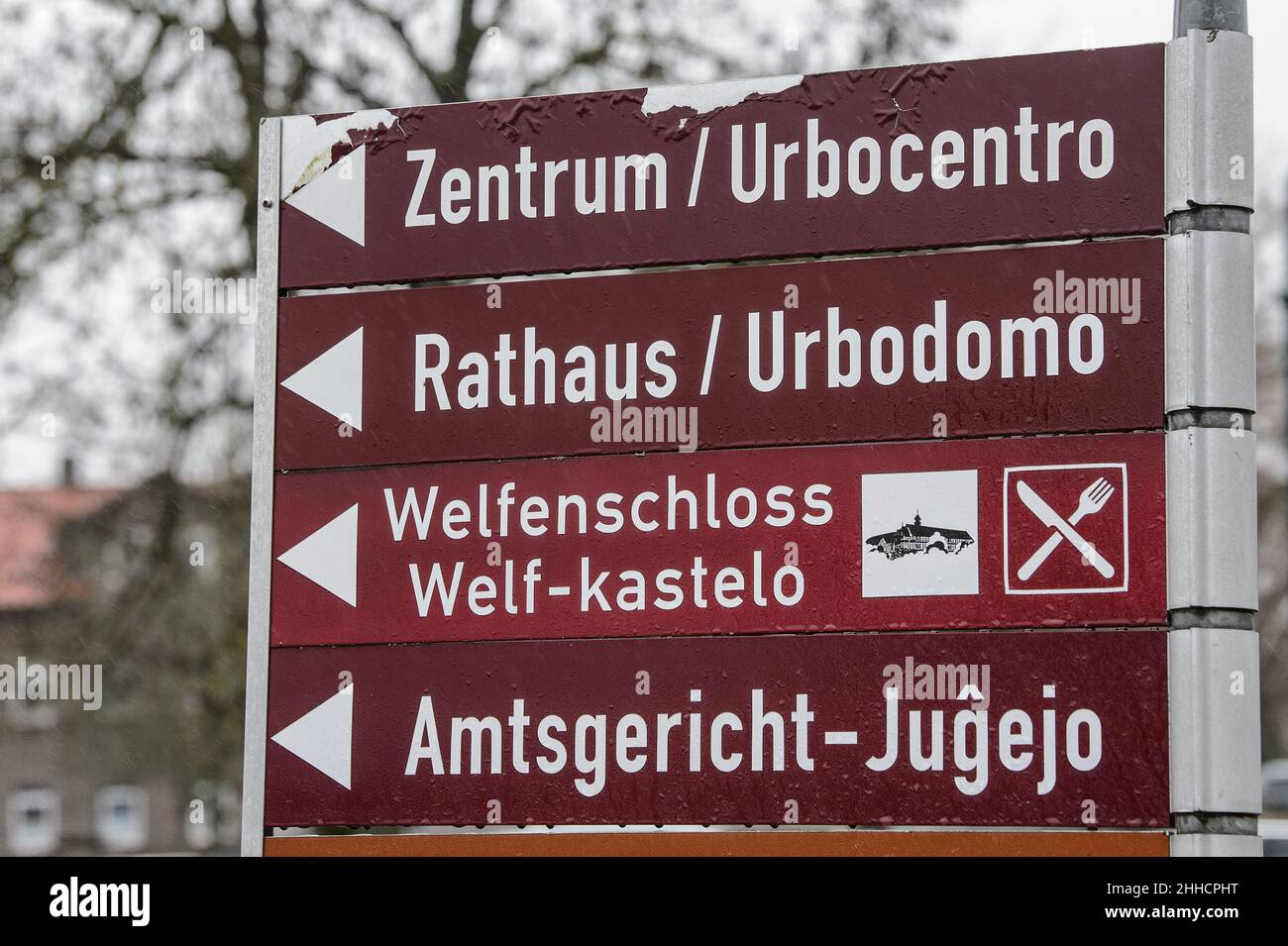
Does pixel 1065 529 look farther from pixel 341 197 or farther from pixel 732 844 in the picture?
pixel 341 197

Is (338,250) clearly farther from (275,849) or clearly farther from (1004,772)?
(1004,772)

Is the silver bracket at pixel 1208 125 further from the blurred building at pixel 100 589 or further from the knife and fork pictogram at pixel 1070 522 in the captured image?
the blurred building at pixel 100 589

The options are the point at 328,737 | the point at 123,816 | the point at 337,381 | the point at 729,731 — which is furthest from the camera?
the point at 123,816

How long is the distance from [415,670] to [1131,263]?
1.69 m

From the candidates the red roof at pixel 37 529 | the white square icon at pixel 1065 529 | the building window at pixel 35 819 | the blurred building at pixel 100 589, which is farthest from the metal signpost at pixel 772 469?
the building window at pixel 35 819

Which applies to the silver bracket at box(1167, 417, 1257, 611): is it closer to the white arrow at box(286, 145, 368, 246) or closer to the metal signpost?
the metal signpost

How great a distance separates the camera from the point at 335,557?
13.2ft

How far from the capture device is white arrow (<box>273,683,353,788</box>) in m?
3.96

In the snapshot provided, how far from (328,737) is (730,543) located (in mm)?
967

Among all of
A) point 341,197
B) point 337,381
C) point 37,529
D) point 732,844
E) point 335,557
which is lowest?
point 732,844

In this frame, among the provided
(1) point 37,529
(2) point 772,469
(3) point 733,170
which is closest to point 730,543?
(2) point 772,469

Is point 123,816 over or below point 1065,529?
below

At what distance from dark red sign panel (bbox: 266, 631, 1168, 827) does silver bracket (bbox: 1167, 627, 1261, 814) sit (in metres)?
0.04
